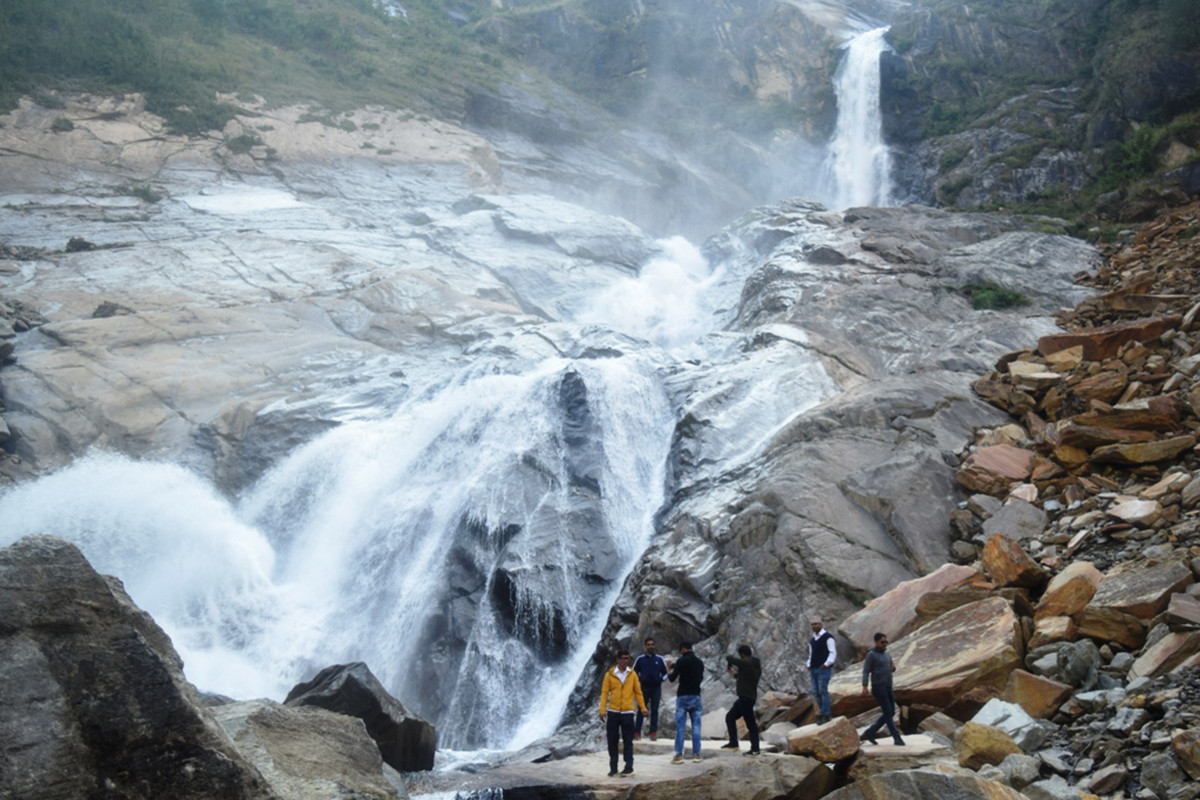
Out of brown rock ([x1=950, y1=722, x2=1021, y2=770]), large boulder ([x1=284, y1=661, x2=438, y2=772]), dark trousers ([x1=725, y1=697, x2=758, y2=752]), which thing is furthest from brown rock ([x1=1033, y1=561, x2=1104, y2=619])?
large boulder ([x1=284, y1=661, x2=438, y2=772])

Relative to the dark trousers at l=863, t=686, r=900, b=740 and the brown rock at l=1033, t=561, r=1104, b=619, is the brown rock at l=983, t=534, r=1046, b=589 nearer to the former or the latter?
the brown rock at l=1033, t=561, r=1104, b=619

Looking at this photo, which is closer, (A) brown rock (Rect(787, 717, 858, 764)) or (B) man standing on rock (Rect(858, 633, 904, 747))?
(A) brown rock (Rect(787, 717, 858, 764))

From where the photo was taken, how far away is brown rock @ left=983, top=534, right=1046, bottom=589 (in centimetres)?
1068

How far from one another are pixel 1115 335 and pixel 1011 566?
6825mm

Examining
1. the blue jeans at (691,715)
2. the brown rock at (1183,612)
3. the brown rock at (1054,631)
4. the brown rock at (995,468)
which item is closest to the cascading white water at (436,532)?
the brown rock at (995,468)

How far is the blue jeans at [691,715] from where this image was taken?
863 centimetres

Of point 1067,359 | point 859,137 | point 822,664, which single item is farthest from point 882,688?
point 859,137

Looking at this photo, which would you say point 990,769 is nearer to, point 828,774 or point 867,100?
point 828,774

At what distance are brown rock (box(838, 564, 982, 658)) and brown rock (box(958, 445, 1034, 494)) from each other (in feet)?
9.79

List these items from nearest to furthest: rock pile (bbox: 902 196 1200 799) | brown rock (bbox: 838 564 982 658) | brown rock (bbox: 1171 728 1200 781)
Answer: brown rock (bbox: 1171 728 1200 781) → rock pile (bbox: 902 196 1200 799) → brown rock (bbox: 838 564 982 658)

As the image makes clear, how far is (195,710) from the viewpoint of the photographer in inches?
250

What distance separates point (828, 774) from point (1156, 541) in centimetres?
531

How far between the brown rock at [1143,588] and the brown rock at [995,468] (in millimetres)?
4342

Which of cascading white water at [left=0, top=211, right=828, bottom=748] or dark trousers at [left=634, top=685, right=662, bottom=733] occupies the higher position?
cascading white water at [left=0, top=211, right=828, bottom=748]
